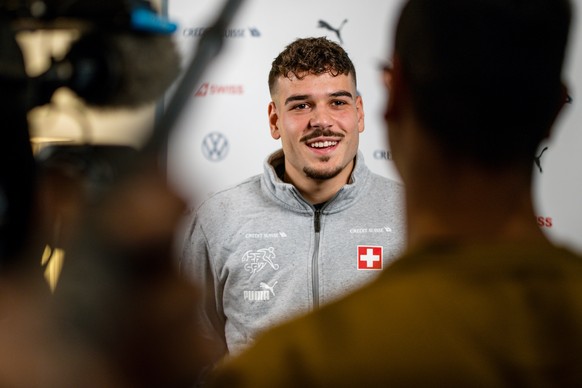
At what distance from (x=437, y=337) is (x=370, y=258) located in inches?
54.6

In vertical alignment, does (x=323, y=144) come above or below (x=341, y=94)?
below

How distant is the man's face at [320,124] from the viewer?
1981 millimetres

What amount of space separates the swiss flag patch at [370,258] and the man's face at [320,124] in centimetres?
24

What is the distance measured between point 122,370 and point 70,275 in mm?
64

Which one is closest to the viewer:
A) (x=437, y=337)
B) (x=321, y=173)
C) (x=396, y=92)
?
(x=437, y=337)

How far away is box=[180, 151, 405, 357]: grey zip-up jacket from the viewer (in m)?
1.83

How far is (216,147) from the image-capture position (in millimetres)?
2639

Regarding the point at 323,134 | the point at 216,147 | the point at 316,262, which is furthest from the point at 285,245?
the point at 216,147

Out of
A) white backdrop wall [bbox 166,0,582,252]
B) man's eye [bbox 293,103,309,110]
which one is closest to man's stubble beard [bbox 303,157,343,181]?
man's eye [bbox 293,103,309,110]

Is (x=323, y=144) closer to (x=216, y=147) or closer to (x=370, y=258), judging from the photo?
(x=370, y=258)

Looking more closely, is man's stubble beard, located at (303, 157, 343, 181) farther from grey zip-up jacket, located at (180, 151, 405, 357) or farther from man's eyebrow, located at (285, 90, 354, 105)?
man's eyebrow, located at (285, 90, 354, 105)

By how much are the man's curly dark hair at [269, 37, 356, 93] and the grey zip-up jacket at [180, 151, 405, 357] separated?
0.27 metres

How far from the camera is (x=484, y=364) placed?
502 millimetres

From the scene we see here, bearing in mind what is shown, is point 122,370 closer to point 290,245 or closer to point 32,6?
point 32,6
